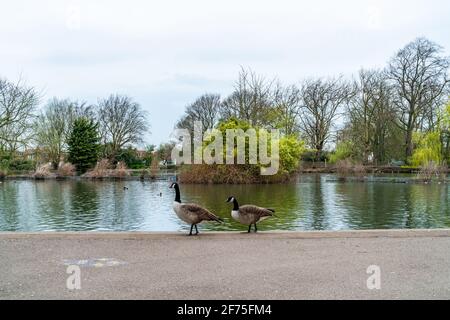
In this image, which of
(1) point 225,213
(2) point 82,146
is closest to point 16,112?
(2) point 82,146

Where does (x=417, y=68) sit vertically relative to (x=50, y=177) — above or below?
above

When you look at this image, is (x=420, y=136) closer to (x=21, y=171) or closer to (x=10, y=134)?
(x=10, y=134)

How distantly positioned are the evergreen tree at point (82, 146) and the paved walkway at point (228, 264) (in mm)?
45024

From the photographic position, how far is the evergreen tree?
51.7 meters

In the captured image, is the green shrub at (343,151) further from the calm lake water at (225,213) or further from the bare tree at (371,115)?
the calm lake water at (225,213)

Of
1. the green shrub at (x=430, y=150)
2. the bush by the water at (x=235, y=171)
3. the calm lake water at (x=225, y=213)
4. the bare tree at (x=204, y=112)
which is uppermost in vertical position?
the bare tree at (x=204, y=112)

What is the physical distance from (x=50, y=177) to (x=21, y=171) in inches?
244

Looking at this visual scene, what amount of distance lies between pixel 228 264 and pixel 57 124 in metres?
55.6

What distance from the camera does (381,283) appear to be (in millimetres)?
5410

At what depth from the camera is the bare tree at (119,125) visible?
200 feet

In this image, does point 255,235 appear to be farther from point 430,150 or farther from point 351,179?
point 430,150

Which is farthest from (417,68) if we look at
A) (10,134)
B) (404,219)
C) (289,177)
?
(10,134)

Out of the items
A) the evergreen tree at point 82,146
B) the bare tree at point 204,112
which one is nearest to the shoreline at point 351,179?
the evergreen tree at point 82,146

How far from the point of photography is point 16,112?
3438cm
